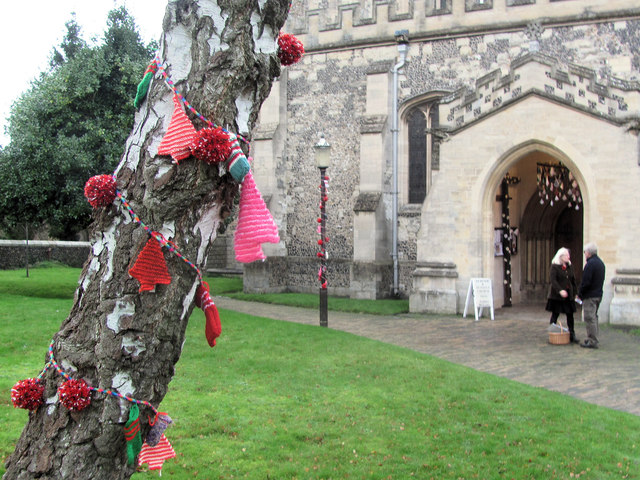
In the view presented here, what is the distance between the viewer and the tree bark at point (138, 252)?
2900 mm

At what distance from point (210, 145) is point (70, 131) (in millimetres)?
17460

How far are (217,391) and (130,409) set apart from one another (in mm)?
5656

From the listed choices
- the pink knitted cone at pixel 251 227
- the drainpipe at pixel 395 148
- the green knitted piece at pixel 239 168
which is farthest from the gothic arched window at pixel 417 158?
the green knitted piece at pixel 239 168

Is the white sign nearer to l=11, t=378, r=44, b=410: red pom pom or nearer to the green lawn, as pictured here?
the green lawn

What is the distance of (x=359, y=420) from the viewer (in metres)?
7.36

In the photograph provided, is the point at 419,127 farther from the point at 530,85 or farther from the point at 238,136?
the point at 238,136

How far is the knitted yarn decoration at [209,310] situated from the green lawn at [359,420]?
107 inches

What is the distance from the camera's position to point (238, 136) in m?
3.10

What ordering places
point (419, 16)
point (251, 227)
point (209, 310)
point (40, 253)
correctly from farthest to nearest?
point (40, 253) → point (419, 16) → point (209, 310) → point (251, 227)

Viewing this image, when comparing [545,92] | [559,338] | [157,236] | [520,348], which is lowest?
[520,348]

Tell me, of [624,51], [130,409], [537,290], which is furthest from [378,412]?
[624,51]

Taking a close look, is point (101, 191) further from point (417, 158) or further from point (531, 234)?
point (417, 158)

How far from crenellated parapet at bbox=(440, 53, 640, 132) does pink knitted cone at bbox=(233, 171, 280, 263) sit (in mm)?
14050

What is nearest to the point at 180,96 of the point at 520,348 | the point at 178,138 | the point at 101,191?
the point at 178,138
